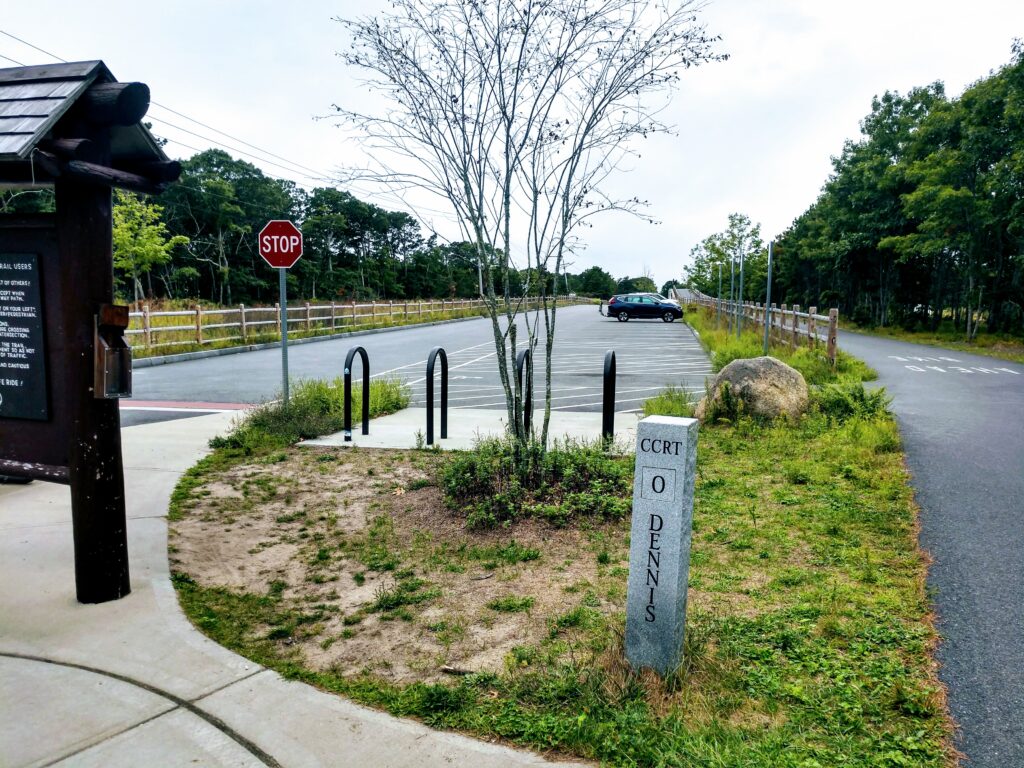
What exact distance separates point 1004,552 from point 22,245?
6.21m

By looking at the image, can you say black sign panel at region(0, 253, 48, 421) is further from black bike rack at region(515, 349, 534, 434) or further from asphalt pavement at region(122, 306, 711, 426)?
asphalt pavement at region(122, 306, 711, 426)

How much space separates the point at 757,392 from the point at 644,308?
36797 mm

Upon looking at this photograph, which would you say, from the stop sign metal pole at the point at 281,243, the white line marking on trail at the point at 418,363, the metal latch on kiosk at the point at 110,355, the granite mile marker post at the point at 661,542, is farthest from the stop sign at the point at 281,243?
the granite mile marker post at the point at 661,542

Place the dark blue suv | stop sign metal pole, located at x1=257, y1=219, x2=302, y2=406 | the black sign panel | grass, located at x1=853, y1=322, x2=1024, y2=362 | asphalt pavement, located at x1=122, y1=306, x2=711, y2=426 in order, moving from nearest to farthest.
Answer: the black sign panel < stop sign metal pole, located at x1=257, y1=219, x2=302, y2=406 < asphalt pavement, located at x1=122, y1=306, x2=711, y2=426 < grass, located at x1=853, y1=322, x2=1024, y2=362 < the dark blue suv

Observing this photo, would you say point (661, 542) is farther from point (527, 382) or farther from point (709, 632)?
point (527, 382)

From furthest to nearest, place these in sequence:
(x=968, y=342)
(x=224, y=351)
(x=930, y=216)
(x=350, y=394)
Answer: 1. (x=930, y=216)
2. (x=968, y=342)
3. (x=224, y=351)
4. (x=350, y=394)

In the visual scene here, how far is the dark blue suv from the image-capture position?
44.8 meters

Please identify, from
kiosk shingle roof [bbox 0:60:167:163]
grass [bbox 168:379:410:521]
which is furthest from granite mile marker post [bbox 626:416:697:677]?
grass [bbox 168:379:410:521]

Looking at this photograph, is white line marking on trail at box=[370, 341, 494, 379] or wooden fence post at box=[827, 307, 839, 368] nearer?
wooden fence post at box=[827, 307, 839, 368]

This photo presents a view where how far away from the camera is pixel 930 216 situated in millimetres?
31078

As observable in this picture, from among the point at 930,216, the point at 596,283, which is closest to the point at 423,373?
the point at 930,216

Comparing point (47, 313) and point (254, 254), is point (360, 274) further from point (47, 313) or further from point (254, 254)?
point (47, 313)

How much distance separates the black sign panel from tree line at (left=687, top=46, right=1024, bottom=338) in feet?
90.5

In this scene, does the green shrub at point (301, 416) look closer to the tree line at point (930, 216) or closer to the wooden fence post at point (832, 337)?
the wooden fence post at point (832, 337)
